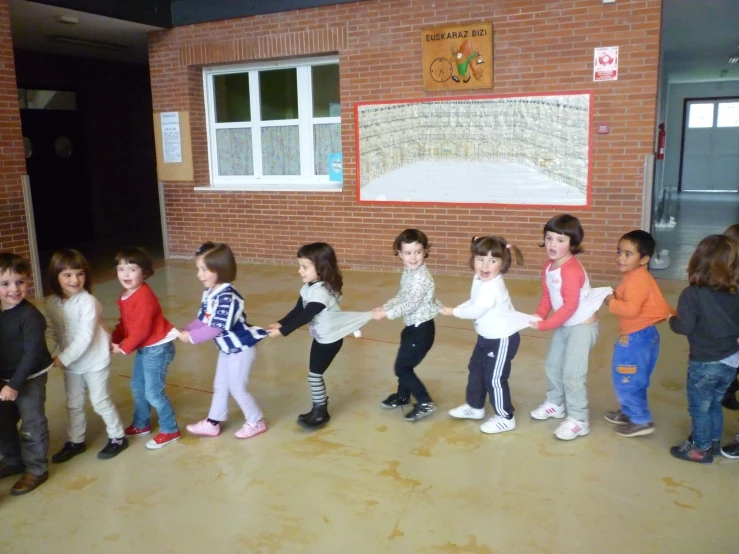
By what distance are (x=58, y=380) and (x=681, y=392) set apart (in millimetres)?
4004

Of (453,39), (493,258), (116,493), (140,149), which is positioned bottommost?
(116,493)

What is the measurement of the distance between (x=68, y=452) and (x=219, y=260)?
48.4 inches

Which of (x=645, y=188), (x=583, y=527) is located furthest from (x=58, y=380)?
(x=645, y=188)

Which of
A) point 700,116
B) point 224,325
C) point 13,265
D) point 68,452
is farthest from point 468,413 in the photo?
point 700,116

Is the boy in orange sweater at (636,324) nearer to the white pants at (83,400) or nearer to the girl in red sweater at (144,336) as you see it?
the girl in red sweater at (144,336)

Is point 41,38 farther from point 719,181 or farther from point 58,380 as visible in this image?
point 719,181

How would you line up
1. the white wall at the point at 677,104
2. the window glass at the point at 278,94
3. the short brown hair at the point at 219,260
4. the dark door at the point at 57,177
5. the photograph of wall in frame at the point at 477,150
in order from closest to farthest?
the short brown hair at the point at 219,260
the photograph of wall in frame at the point at 477,150
the window glass at the point at 278,94
the dark door at the point at 57,177
the white wall at the point at 677,104

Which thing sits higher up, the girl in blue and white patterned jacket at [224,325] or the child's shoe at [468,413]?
the girl in blue and white patterned jacket at [224,325]

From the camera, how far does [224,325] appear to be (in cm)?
312

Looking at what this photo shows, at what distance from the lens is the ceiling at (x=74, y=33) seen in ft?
23.9

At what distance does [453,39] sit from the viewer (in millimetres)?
6777

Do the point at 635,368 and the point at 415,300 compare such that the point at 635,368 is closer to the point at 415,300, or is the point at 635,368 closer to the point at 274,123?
the point at 415,300

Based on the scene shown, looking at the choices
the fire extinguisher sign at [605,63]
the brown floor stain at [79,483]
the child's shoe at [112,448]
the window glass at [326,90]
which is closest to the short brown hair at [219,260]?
the child's shoe at [112,448]

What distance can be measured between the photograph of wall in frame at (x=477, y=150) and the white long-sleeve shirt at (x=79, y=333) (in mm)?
4764
